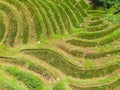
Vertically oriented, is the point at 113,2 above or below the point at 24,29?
above

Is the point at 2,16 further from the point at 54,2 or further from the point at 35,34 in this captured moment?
the point at 54,2

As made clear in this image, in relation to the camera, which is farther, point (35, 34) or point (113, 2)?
point (113, 2)

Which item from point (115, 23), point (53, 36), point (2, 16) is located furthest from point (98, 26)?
point (2, 16)

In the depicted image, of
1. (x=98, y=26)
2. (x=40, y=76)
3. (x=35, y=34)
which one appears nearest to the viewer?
(x=40, y=76)

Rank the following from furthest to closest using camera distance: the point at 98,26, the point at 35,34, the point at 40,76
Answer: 1. the point at 98,26
2. the point at 35,34
3. the point at 40,76

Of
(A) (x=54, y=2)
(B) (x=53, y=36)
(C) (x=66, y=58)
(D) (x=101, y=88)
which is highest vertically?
(A) (x=54, y=2)

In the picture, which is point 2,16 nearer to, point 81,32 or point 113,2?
point 81,32
